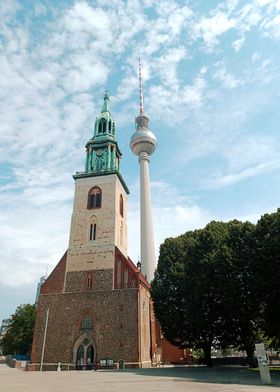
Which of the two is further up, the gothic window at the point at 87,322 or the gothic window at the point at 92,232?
the gothic window at the point at 92,232

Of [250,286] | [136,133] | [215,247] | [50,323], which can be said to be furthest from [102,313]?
[136,133]

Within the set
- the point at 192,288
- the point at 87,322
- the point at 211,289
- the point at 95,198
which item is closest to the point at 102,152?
the point at 95,198

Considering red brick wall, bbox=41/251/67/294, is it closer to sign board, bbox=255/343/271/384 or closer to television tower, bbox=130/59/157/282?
television tower, bbox=130/59/157/282

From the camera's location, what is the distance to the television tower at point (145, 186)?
57.5m

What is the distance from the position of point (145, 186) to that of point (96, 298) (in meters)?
31.8

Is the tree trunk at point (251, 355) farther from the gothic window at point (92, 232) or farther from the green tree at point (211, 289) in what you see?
the gothic window at point (92, 232)

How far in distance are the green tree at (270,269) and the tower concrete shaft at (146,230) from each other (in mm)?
31730

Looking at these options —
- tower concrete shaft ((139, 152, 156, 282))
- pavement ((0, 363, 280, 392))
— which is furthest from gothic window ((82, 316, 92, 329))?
tower concrete shaft ((139, 152, 156, 282))

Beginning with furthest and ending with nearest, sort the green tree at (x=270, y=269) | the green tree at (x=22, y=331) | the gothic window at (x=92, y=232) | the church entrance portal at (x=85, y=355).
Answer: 1. the green tree at (x=22, y=331)
2. the gothic window at (x=92, y=232)
3. the church entrance portal at (x=85, y=355)
4. the green tree at (x=270, y=269)

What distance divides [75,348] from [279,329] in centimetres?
2067

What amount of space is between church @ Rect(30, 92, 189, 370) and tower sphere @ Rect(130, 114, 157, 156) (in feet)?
82.7

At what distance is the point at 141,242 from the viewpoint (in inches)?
2308

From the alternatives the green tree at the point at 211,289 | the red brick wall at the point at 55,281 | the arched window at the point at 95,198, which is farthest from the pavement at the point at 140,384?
the arched window at the point at 95,198

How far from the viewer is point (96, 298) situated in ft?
115
